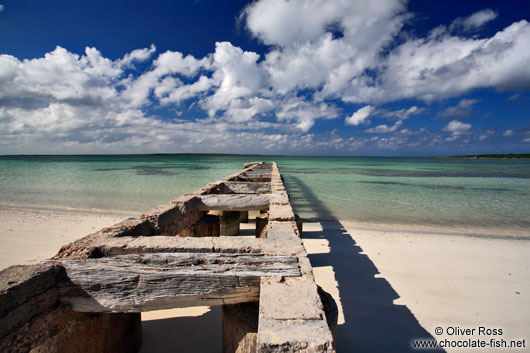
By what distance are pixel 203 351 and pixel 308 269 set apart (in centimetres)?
187

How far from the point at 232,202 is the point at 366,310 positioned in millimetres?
2818

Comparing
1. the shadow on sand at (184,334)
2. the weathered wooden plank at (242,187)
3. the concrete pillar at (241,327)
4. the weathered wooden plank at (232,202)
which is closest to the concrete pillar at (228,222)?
the weathered wooden plank at (242,187)

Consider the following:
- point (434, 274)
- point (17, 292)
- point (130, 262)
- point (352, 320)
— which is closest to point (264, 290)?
point (130, 262)

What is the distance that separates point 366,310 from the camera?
3828mm

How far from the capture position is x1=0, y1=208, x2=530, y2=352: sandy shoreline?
3.33 m

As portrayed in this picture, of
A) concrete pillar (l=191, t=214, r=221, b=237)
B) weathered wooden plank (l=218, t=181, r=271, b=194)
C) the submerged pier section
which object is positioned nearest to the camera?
the submerged pier section

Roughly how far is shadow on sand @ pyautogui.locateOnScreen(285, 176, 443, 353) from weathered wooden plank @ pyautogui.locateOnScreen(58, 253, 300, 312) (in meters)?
1.96

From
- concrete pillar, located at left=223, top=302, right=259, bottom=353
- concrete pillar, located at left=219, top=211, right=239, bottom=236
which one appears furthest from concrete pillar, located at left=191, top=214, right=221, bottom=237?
concrete pillar, located at left=223, top=302, right=259, bottom=353

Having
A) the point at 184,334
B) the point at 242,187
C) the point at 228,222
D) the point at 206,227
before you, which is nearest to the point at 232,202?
the point at 206,227

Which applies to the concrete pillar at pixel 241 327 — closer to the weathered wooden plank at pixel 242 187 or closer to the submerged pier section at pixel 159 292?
the submerged pier section at pixel 159 292

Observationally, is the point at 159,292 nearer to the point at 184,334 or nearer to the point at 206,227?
the point at 184,334

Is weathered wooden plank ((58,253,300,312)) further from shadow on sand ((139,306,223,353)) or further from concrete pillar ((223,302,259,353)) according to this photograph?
shadow on sand ((139,306,223,353))

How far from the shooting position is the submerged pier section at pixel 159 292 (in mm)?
1560

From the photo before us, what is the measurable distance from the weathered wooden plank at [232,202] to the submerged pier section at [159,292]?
7.27ft
